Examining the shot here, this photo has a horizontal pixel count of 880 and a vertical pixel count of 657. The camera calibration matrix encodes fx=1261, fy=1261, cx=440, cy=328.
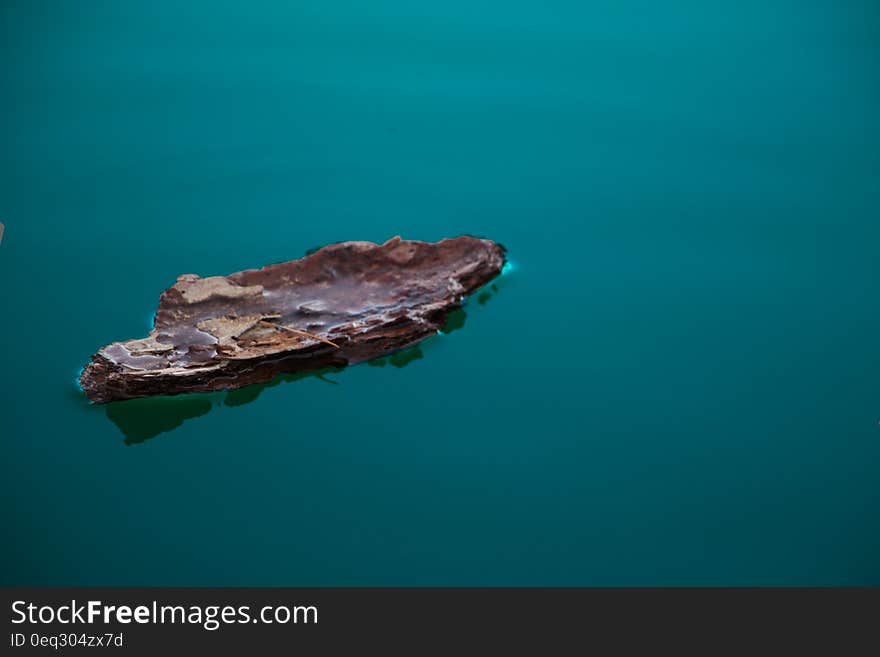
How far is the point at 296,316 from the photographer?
1815 mm

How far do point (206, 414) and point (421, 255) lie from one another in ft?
1.44

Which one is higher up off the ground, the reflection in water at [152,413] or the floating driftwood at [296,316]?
the floating driftwood at [296,316]

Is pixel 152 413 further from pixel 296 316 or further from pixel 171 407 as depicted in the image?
pixel 296 316

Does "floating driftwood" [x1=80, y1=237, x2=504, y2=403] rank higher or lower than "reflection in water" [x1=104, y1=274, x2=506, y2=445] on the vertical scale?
higher

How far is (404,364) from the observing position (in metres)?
1.78

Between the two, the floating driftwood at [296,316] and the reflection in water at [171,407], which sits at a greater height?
the floating driftwood at [296,316]

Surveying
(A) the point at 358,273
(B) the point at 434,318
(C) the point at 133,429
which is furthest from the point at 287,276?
(C) the point at 133,429

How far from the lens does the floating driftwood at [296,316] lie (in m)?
1.70

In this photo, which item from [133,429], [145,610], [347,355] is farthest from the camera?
[347,355]

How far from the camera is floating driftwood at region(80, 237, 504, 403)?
170 centimetres

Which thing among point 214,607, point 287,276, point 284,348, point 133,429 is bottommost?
point 214,607

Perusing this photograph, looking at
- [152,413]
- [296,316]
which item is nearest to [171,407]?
[152,413]

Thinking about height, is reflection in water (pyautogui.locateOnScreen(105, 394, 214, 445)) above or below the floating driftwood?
below

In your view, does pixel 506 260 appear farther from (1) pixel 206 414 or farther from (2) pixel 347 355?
(1) pixel 206 414
